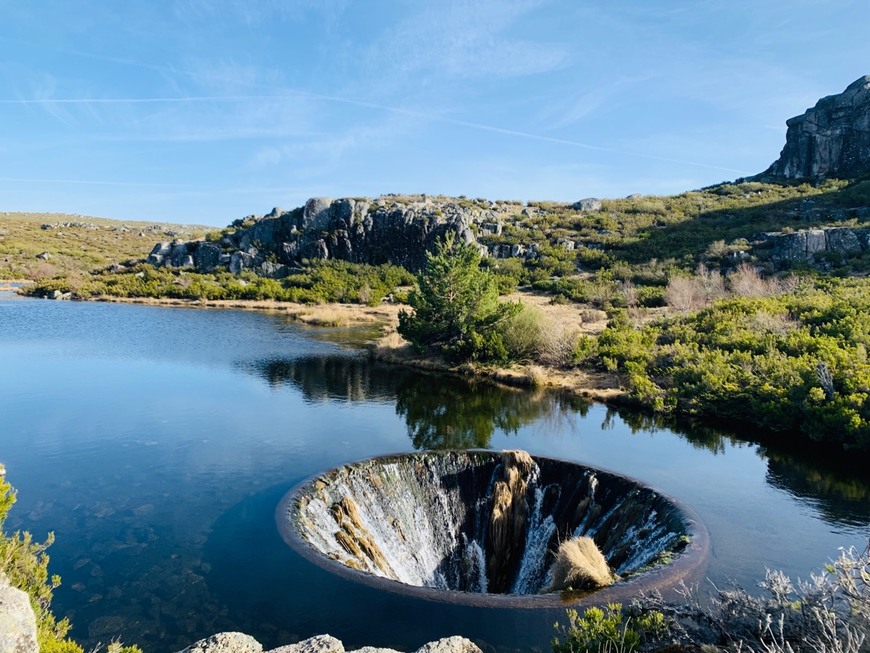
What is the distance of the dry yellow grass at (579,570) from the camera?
36.0ft

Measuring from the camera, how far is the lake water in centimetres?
1037

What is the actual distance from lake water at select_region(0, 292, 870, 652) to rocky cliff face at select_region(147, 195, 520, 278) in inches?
1675

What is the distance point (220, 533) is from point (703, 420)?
19.9m

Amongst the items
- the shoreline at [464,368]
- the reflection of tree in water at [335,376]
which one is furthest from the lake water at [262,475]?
the shoreline at [464,368]

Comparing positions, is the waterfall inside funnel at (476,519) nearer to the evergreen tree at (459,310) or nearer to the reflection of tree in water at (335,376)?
the reflection of tree in water at (335,376)

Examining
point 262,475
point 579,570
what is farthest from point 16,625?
point 262,475

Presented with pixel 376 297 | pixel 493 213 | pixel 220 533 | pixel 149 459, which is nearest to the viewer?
pixel 220 533

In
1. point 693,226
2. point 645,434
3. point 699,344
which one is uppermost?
point 693,226

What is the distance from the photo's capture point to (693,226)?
6831cm

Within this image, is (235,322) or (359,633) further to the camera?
(235,322)

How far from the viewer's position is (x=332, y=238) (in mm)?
79000

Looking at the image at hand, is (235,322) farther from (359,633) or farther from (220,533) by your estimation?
(359,633)

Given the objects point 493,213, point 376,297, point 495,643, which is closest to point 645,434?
point 495,643

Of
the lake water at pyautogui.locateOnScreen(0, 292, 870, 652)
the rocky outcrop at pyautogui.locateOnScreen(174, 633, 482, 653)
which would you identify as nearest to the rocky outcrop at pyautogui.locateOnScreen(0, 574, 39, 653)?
the rocky outcrop at pyautogui.locateOnScreen(174, 633, 482, 653)
